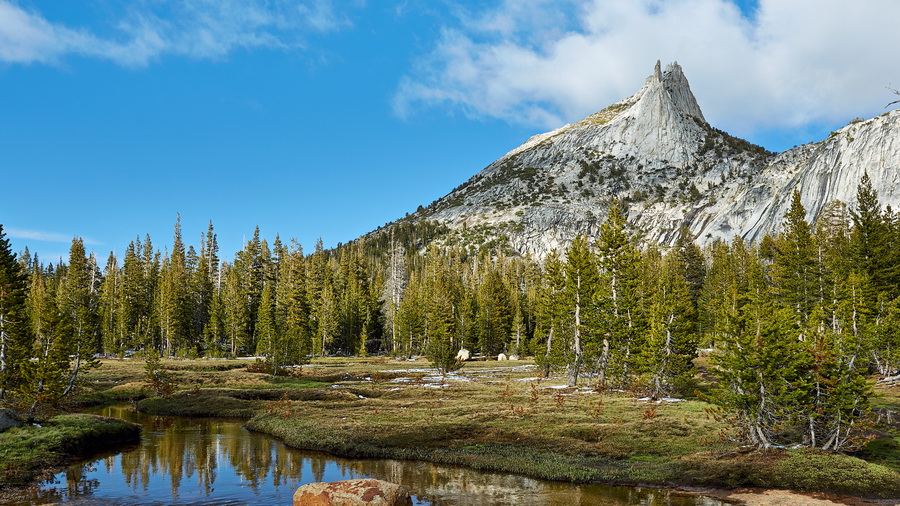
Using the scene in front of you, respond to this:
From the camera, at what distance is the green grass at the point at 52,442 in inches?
804

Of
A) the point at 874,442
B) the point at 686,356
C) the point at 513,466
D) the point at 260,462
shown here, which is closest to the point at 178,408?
the point at 260,462

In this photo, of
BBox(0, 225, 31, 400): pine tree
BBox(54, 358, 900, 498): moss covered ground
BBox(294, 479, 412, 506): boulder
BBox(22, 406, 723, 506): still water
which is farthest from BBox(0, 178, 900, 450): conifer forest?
BBox(294, 479, 412, 506): boulder

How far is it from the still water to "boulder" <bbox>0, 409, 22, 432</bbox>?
5097 millimetres

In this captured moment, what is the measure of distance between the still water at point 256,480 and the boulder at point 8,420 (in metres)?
5.10

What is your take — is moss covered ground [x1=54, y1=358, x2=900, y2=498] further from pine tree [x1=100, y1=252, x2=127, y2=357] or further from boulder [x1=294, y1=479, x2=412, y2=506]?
pine tree [x1=100, y1=252, x2=127, y2=357]

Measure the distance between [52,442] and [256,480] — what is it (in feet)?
37.6

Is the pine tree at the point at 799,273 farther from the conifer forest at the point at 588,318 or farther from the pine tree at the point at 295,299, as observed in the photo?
the pine tree at the point at 295,299

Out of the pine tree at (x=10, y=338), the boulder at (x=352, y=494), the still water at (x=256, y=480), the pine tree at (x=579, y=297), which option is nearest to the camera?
the boulder at (x=352, y=494)

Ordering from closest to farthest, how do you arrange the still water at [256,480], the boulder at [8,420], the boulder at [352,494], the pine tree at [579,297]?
the boulder at [352,494], the still water at [256,480], the boulder at [8,420], the pine tree at [579,297]

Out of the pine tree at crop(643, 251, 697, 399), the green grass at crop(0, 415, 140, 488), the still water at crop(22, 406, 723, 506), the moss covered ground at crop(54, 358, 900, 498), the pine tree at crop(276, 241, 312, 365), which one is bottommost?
the still water at crop(22, 406, 723, 506)

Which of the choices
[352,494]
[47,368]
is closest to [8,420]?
→ [47,368]

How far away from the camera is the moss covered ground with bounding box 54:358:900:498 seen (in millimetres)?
19219

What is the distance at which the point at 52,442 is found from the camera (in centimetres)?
2428

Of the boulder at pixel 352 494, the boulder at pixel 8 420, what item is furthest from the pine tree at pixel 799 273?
the boulder at pixel 8 420
